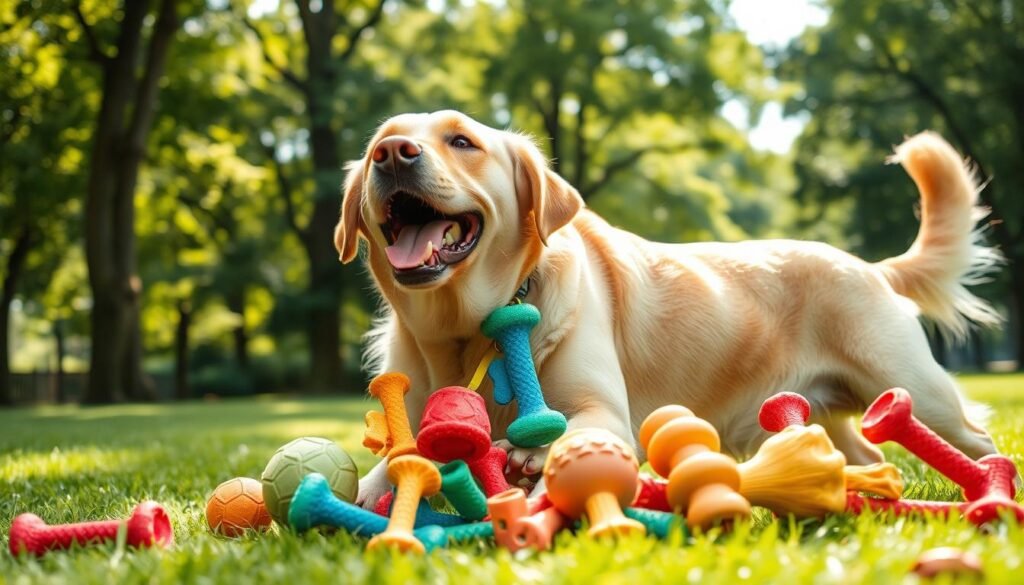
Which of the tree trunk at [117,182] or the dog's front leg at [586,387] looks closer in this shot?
the dog's front leg at [586,387]

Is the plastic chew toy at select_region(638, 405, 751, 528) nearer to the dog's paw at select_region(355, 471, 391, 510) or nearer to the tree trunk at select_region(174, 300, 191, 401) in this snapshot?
the dog's paw at select_region(355, 471, 391, 510)

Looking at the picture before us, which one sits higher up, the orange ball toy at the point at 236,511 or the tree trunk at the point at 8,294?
the orange ball toy at the point at 236,511

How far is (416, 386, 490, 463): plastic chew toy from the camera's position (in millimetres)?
2514

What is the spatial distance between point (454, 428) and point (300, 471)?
0.50m

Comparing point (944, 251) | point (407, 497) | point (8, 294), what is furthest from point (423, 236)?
point (8, 294)

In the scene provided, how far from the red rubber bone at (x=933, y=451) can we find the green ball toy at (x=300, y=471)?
1.56 metres

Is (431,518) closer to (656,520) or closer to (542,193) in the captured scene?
(656,520)

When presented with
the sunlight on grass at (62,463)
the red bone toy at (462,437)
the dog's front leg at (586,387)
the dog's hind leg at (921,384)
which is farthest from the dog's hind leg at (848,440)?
the sunlight on grass at (62,463)

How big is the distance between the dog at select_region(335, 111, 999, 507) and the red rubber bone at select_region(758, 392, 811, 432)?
0.59m

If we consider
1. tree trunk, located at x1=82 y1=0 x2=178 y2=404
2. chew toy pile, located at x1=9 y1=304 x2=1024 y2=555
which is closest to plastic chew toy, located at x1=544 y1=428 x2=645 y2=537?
chew toy pile, located at x1=9 y1=304 x2=1024 y2=555

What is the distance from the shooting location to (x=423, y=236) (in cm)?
325

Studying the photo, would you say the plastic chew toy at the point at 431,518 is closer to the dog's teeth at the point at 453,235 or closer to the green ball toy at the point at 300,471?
the green ball toy at the point at 300,471

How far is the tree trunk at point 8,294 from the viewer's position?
2425 cm

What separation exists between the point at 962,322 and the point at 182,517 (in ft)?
12.2
